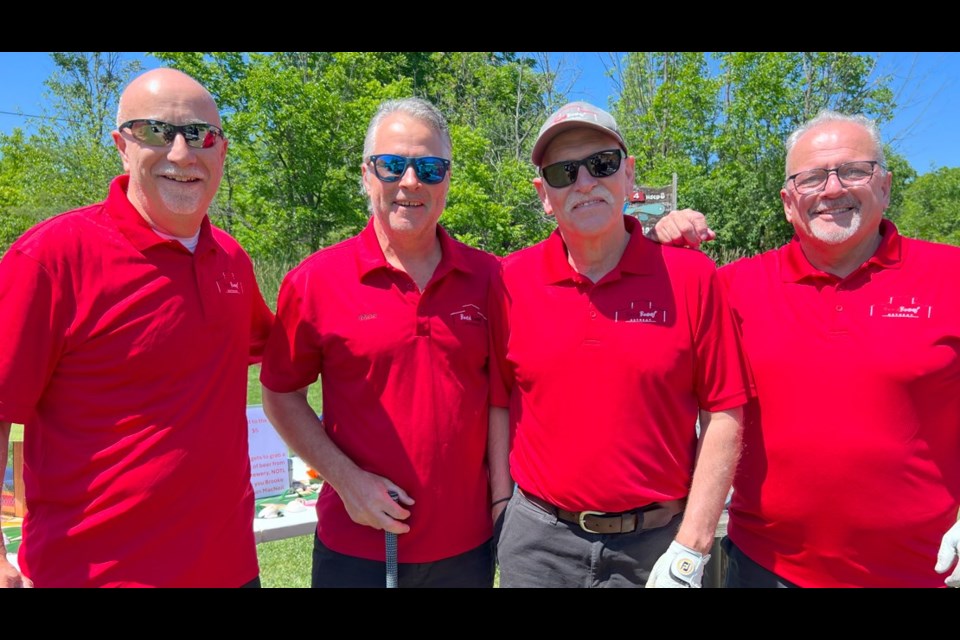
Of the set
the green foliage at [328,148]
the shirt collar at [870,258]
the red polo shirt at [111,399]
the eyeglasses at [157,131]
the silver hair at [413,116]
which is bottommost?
the red polo shirt at [111,399]

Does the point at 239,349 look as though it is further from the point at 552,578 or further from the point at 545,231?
the point at 545,231

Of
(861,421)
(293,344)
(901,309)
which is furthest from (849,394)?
(293,344)

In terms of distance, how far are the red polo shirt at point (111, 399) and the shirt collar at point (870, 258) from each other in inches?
93.3

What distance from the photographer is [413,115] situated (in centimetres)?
297

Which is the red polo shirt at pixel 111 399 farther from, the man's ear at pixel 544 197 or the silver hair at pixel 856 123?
the silver hair at pixel 856 123

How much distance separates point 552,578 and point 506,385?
0.80 m

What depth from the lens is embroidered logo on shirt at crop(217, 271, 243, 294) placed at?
9.10ft

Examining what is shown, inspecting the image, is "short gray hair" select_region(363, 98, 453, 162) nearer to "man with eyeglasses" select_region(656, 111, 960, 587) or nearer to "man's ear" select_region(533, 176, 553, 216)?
"man's ear" select_region(533, 176, 553, 216)

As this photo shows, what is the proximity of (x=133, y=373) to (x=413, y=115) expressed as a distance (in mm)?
1535

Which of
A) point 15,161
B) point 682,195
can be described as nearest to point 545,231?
point 682,195

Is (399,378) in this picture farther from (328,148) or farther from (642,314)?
(328,148)

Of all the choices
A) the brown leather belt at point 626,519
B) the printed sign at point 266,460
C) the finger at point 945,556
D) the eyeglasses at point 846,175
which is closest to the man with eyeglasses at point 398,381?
the brown leather belt at point 626,519

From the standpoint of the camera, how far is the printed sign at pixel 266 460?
5270 millimetres

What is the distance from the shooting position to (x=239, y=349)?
9.18 ft
